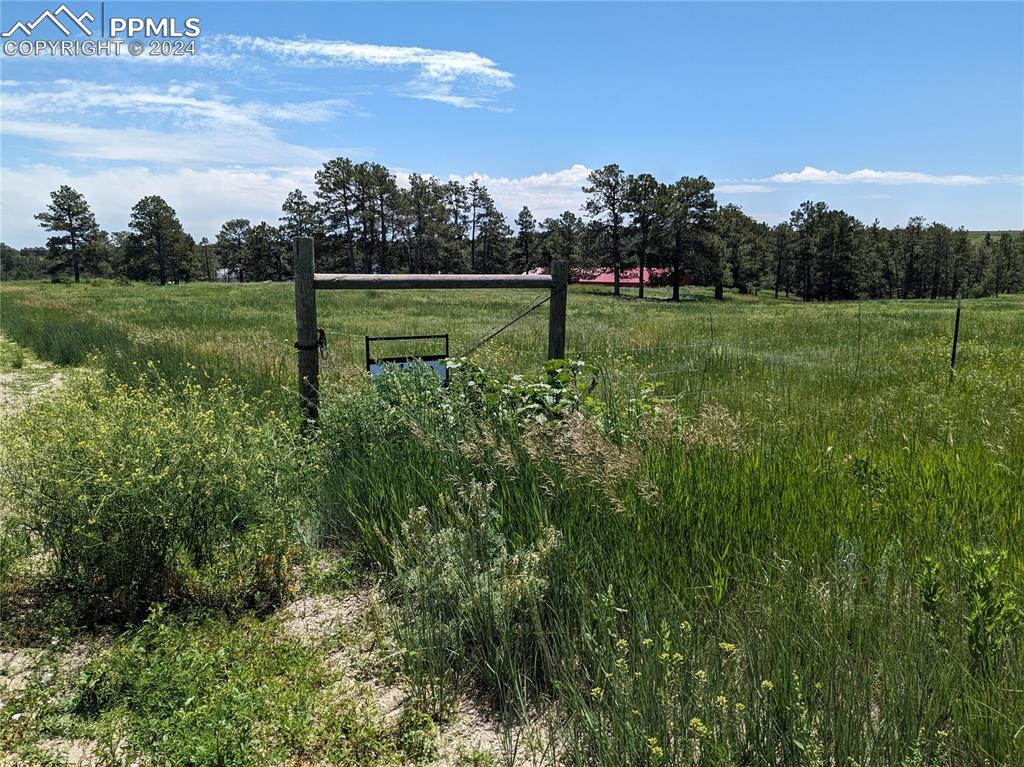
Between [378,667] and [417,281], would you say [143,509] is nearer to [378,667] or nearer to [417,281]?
[378,667]

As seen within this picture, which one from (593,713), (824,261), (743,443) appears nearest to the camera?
(593,713)

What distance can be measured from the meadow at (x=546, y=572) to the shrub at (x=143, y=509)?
2 centimetres

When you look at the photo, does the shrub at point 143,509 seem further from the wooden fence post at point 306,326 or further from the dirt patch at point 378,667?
the wooden fence post at point 306,326

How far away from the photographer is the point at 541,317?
76.8 feet

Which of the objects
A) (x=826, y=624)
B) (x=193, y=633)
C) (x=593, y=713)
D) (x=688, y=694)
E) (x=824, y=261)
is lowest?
(x=193, y=633)

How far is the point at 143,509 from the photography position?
12.2ft

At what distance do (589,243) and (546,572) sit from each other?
68013 millimetres

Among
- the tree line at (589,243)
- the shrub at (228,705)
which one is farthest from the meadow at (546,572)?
the tree line at (589,243)

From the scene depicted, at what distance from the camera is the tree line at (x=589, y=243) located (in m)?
61.5

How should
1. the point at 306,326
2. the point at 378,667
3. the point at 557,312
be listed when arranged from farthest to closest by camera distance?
the point at 557,312 < the point at 306,326 < the point at 378,667

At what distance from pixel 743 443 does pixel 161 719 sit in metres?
3.85

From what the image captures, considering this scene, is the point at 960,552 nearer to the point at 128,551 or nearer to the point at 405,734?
the point at 405,734

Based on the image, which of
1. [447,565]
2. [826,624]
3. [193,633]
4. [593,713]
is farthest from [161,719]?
[826,624]

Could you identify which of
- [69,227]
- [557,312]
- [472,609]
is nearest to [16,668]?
[472,609]
